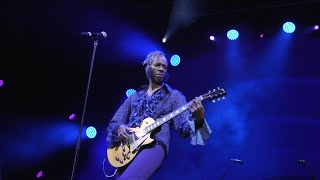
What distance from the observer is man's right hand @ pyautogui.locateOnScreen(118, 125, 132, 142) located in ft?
11.1

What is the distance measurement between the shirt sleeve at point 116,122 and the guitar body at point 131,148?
11 cm

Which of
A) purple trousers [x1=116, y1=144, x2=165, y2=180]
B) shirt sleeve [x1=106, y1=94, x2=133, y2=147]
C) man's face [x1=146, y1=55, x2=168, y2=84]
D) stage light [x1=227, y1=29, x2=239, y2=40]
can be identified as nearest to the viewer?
purple trousers [x1=116, y1=144, x2=165, y2=180]

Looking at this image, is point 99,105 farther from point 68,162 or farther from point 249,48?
point 249,48

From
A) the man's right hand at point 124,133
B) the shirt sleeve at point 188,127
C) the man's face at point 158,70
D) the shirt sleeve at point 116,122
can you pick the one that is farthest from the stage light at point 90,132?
the shirt sleeve at point 188,127

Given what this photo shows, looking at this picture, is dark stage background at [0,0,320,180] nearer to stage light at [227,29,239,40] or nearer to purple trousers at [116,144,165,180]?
stage light at [227,29,239,40]

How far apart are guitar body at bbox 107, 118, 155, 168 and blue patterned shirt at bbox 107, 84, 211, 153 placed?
0.33ft

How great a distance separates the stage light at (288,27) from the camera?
18.6 feet

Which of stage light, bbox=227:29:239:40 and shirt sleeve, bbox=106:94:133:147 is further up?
stage light, bbox=227:29:239:40

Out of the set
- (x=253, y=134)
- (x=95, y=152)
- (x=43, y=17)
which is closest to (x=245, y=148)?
(x=253, y=134)

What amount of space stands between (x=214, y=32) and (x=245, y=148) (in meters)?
1.83

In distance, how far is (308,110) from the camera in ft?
17.8

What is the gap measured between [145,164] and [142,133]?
11.9 inches

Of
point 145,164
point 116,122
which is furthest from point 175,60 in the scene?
point 145,164

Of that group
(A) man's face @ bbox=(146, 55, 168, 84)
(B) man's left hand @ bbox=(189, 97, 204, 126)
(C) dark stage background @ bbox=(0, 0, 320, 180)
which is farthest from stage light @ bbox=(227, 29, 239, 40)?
(B) man's left hand @ bbox=(189, 97, 204, 126)
